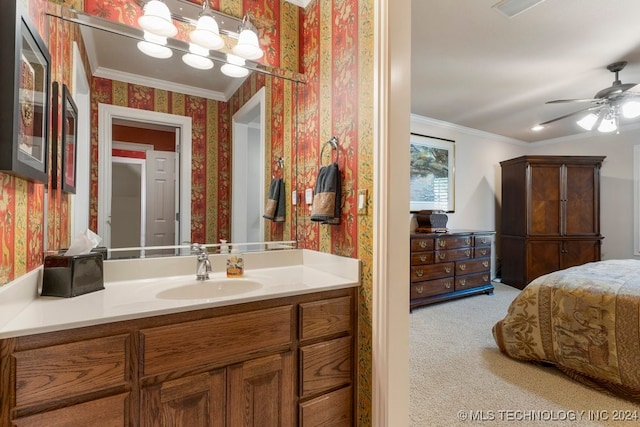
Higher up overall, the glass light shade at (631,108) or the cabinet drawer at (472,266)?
the glass light shade at (631,108)

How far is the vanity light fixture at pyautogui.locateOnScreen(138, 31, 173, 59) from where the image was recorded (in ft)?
4.87

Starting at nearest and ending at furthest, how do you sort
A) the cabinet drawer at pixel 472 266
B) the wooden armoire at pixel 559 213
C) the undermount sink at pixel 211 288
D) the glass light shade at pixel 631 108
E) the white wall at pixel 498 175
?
the undermount sink at pixel 211 288 → the glass light shade at pixel 631 108 → the cabinet drawer at pixel 472 266 → the wooden armoire at pixel 559 213 → the white wall at pixel 498 175

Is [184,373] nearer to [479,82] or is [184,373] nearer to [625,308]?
[625,308]

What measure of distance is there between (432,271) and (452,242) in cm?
49

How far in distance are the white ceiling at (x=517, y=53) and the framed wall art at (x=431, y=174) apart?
1.68 feet

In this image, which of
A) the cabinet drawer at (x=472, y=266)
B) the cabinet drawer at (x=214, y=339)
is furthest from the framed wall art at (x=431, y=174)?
the cabinet drawer at (x=214, y=339)

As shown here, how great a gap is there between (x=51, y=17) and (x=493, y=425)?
288cm

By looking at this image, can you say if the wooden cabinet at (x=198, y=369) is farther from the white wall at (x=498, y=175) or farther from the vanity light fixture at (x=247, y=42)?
the white wall at (x=498, y=175)

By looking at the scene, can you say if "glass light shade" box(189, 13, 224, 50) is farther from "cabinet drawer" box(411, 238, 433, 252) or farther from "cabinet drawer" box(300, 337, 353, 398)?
"cabinet drawer" box(411, 238, 433, 252)

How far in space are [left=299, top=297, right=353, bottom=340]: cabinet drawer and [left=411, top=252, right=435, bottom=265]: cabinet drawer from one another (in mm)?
2208

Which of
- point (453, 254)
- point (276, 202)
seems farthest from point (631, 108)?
point (276, 202)

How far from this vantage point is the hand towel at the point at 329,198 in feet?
4.96

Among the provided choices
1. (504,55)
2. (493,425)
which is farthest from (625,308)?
(504,55)

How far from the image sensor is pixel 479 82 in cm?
313
